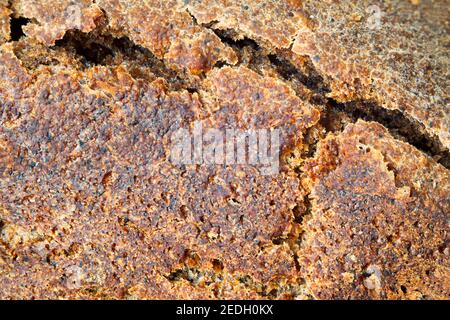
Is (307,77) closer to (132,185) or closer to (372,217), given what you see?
(372,217)

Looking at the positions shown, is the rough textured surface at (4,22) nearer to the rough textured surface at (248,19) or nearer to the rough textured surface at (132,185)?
Result: the rough textured surface at (132,185)

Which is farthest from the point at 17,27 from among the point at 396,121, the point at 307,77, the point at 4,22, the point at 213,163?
the point at 396,121

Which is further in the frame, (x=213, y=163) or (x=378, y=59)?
(x=378, y=59)

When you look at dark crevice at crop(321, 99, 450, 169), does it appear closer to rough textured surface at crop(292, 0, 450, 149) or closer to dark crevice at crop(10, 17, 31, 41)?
rough textured surface at crop(292, 0, 450, 149)

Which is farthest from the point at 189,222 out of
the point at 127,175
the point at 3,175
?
the point at 3,175

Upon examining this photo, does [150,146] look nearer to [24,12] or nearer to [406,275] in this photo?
[24,12]

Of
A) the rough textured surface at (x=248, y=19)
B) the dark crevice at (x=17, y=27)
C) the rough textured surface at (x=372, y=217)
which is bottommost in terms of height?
the rough textured surface at (x=372, y=217)

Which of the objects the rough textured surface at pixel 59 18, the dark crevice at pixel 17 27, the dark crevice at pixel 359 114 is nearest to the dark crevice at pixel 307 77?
the dark crevice at pixel 359 114
